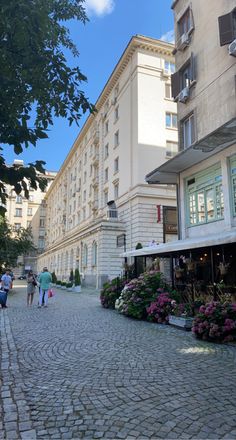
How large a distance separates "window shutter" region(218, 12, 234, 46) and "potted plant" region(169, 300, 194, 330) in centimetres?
1026

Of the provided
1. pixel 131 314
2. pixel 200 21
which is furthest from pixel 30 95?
pixel 200 21

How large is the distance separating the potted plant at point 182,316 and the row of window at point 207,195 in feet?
13.6

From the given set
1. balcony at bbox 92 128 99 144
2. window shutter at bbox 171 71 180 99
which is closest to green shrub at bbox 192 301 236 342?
window shutter at bbox 171 71 180 99

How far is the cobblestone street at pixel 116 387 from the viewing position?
11.8 ft

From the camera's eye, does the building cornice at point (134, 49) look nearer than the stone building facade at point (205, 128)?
No

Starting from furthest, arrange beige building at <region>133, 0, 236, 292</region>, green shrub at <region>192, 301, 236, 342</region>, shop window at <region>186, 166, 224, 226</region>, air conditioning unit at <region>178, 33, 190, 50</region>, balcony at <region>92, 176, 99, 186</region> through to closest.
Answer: balcony at <region>92, 176, 99, 186</region>, air conditioning unit at <region>178, 33, 190, 50</region>, shop window at <region>186, 166, 224, 226</region>, beige building at <region>133, 0, 236, 292</region>, green shrub at <region>192, 301, 236, 342</region>

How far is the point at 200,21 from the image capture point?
15.6 meters

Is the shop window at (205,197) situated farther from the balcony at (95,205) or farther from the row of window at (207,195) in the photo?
the balcony at (95,205)

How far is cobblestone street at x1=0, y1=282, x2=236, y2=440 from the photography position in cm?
360

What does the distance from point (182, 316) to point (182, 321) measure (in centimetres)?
21

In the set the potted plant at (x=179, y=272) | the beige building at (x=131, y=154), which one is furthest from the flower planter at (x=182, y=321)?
the beige building at (x=131, y=154)

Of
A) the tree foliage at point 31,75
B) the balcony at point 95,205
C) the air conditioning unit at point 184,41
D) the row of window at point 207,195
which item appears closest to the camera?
the tree foliage at point 31,75

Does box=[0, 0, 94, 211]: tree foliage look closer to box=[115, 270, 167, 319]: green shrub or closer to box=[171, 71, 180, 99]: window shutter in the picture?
box=[115, 270, 167, 319]: green shrub

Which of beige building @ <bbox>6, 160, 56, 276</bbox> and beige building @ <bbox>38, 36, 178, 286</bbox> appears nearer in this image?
beige building @ <bbox>38, 36, 178, 286</bbox>
